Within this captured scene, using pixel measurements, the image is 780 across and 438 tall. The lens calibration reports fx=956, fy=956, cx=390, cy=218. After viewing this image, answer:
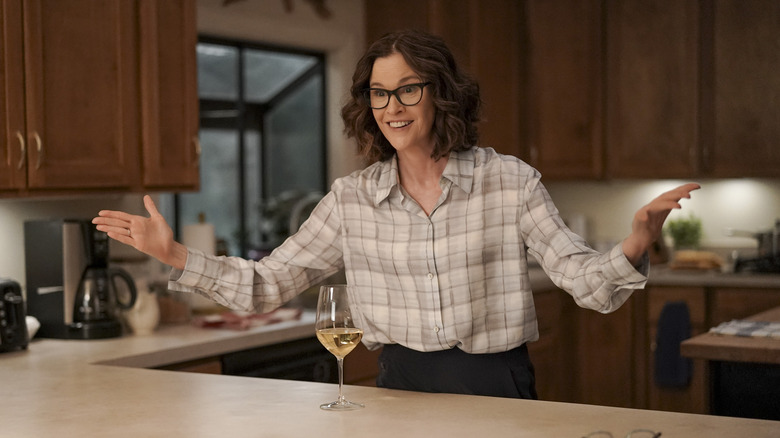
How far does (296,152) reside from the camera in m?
4.81

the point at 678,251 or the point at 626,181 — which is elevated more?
the point at 626,181

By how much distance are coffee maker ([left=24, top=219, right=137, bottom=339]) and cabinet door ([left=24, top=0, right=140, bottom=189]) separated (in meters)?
0.19

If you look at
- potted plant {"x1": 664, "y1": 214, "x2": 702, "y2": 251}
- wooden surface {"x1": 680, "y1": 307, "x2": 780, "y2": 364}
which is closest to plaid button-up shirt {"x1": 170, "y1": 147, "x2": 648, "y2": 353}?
wooden surface {"x1": 680, "y1": 307, "x2": 780, "y2": 364}

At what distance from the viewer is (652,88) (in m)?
5.12

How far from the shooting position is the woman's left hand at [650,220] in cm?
165

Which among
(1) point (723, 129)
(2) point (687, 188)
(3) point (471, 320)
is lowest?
(3) point (471, 320)

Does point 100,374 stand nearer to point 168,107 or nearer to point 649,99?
point 168,107

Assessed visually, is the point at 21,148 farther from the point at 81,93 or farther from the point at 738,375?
the point at 738,375

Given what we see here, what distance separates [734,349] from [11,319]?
7.04ft

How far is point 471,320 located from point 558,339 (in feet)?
9.62

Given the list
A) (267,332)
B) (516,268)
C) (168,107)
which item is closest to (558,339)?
(267,332)

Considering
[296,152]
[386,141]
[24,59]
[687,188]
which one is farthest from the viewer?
[296,152]

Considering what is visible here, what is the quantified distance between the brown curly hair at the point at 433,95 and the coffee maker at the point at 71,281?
136 centimetres

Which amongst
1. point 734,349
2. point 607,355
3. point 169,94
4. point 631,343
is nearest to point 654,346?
point 631,343
